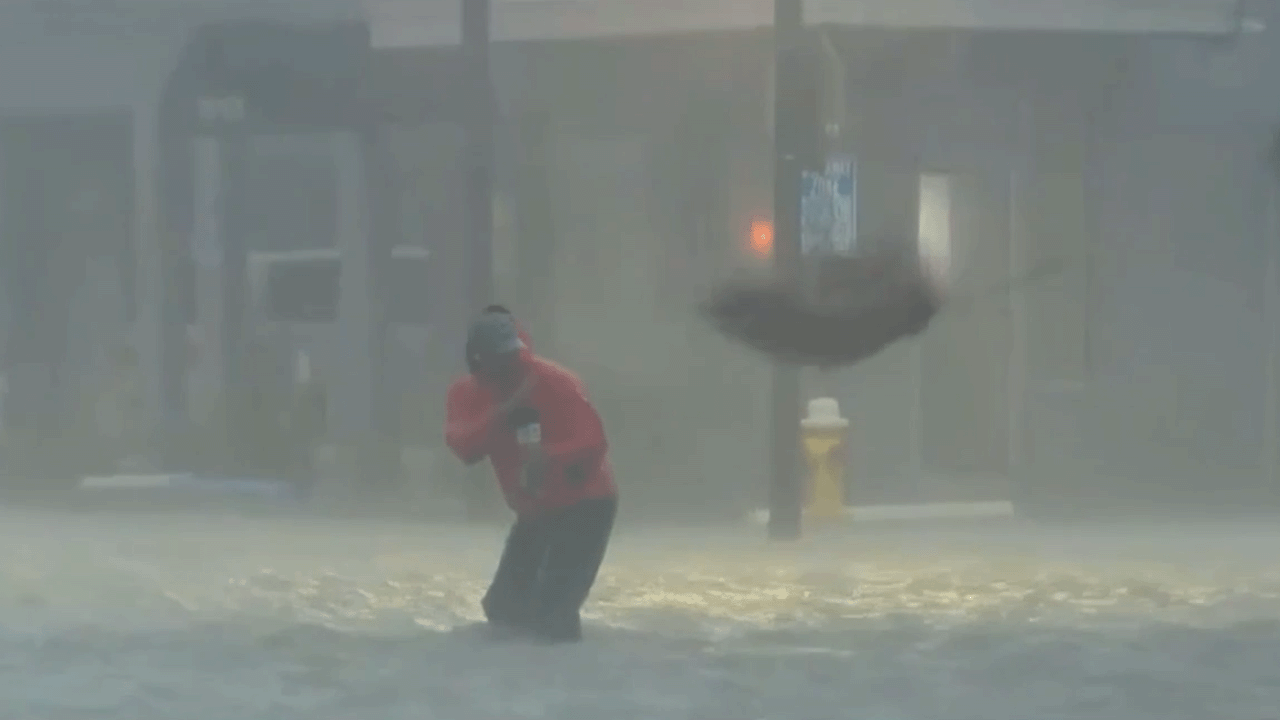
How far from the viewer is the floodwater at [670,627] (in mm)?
8836

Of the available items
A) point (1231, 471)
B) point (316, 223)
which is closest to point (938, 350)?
point (1231, 471)

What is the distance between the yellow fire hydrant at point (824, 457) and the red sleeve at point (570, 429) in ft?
17.4

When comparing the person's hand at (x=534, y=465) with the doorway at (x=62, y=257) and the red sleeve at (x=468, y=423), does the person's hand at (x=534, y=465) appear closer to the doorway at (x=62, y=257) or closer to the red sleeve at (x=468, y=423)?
the red sleeve at (x=468, y=423)

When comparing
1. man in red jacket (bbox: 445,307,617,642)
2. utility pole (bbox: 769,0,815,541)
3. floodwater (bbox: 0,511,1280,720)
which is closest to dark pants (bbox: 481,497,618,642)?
man in red jacket (bbox: 445,307,617,642)

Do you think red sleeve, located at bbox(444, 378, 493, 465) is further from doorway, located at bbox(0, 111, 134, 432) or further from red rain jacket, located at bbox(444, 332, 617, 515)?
doorway, located at bbox(0, 111, 134, 432)

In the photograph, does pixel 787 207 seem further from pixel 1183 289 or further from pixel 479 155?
pixel 1183 289

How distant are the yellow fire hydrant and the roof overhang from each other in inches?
110

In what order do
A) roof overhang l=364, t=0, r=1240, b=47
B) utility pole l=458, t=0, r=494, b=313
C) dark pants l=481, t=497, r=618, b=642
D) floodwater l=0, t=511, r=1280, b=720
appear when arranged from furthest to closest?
roof overhang l=364, t=0, r=1240, b=47
utility pole l=458, t=0, r=494, b=313
dark pants l=481, t=497, r=618, b=642
floodwater l=0, t=511, r=1280, b=720

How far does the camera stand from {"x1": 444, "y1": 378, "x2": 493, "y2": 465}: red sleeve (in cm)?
993

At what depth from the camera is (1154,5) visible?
53.1 ft

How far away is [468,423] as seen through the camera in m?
9.97

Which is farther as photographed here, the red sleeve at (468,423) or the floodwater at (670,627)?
the red sleeve at (468,423)

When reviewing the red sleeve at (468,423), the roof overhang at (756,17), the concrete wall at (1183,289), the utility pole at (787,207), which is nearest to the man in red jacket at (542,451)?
the red sleeve at (468,423)

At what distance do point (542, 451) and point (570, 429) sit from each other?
16 centimetres
